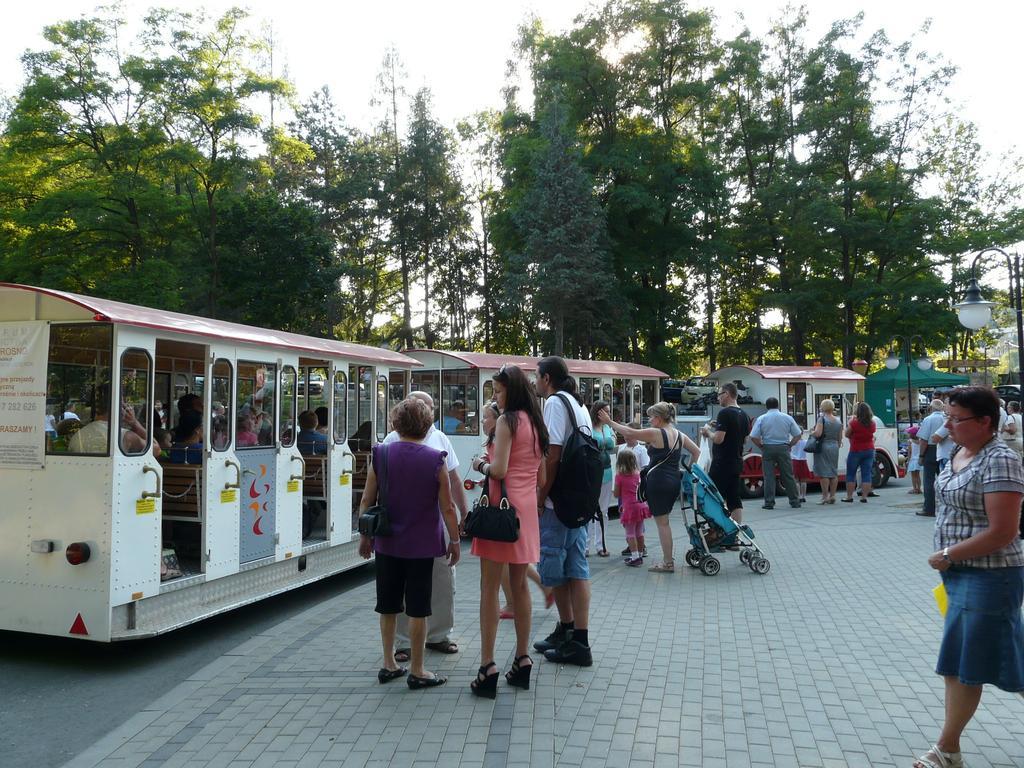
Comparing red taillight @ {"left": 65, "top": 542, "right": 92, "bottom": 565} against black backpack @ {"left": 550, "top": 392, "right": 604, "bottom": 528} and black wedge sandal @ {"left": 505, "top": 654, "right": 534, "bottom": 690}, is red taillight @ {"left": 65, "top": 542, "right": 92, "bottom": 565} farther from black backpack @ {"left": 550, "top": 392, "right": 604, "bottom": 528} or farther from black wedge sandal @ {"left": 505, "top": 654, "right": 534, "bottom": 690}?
black backpack @ {"left": 550, "top": 392, "right": 604, "bottom": 528}

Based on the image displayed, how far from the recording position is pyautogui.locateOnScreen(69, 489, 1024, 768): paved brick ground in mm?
4191

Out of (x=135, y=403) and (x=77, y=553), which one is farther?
(x=135, y=403)

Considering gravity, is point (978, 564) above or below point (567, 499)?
below

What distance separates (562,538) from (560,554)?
11 cm

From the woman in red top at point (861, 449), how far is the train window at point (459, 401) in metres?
7.41

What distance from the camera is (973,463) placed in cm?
373

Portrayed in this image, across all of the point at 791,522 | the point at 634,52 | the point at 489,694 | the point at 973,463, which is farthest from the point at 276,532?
the point at 634,52

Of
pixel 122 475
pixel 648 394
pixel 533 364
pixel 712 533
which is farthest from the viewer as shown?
pixel 648 394

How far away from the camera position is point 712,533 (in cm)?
891

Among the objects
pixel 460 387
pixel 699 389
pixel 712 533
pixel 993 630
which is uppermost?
pixel 699 389

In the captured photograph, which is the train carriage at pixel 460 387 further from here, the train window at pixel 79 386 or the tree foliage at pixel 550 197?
the tree foliage at pixel 550 197

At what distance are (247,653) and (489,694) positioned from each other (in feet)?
7.46

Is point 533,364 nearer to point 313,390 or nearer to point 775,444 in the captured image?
point 775,444

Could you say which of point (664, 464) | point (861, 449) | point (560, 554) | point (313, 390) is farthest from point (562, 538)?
point (861, 449)
